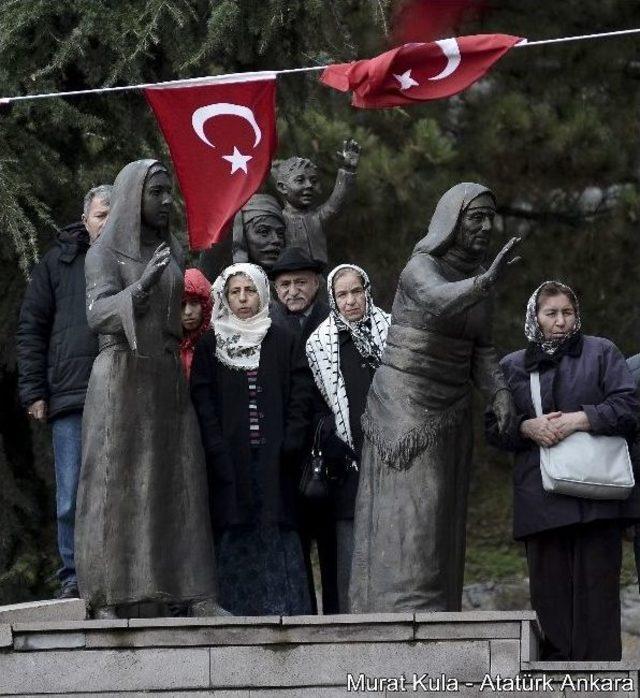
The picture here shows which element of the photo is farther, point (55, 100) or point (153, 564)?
point (55, 100)

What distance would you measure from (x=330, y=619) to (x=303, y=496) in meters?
1.35

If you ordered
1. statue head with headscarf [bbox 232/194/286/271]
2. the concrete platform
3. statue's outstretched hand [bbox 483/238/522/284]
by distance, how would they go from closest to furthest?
the concrete platform → statue's outstretched hand [bbox 483/238/522/284] → statue head with headscarf [bbox 232/194/286/271]

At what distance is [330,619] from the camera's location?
11797 millimetres

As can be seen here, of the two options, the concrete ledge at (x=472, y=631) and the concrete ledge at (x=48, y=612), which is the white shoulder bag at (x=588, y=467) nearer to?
the concrete ledge at (x=472, y=631)

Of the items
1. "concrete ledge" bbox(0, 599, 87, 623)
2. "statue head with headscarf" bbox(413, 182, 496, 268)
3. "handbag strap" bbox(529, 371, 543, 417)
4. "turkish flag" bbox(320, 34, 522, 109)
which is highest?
"turkish flag" bbox(320, 34, 522, 109)

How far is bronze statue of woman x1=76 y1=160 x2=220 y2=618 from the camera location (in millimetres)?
12406

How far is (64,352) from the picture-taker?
13.4 m

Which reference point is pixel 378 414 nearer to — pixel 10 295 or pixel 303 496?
pixel 303 496

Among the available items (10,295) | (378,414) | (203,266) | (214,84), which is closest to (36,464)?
(10,295)

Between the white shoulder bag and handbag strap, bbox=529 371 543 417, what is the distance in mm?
257

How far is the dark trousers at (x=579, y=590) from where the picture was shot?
496 inches

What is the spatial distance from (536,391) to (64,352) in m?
2.43

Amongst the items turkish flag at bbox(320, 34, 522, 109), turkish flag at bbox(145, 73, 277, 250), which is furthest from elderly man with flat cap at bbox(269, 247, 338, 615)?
turkish flag at bbox(320, 34, 522, 109)

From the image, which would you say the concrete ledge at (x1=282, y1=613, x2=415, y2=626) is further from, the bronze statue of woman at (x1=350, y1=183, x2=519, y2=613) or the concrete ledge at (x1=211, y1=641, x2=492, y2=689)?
the bronze statue of woman at (x1=350, y1=183, x2=519, y2=613)
